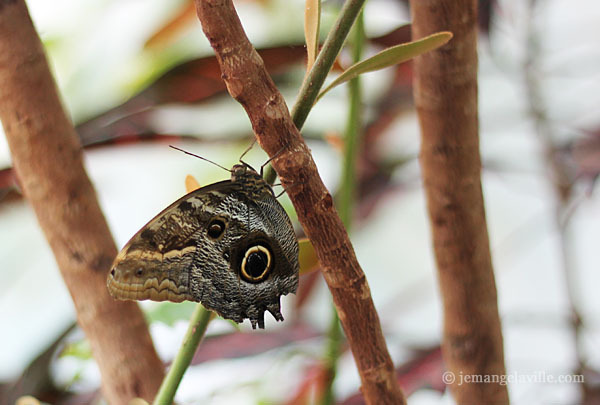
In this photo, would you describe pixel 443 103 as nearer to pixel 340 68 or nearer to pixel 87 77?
pixel 340 68

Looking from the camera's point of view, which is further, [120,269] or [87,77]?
[87,77]

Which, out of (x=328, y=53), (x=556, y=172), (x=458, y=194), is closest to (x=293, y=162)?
(x=328, y=53)

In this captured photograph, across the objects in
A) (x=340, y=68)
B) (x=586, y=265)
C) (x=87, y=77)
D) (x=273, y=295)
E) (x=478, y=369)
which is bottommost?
(x=586, y=265)

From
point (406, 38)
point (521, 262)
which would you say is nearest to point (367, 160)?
point (406, 38)

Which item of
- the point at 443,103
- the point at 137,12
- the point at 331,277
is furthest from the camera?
the point at 137,12

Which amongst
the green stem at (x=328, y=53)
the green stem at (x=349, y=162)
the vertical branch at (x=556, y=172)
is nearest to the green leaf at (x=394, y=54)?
the green stem at (x=328, y=53)

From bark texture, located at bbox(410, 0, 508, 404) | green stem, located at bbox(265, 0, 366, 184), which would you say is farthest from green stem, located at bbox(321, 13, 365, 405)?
green stem, located at bbox(265, 0, 366, 184)

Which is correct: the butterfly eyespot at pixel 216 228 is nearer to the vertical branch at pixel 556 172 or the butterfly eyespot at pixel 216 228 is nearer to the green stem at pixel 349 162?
the green stem at pixel 349 162
